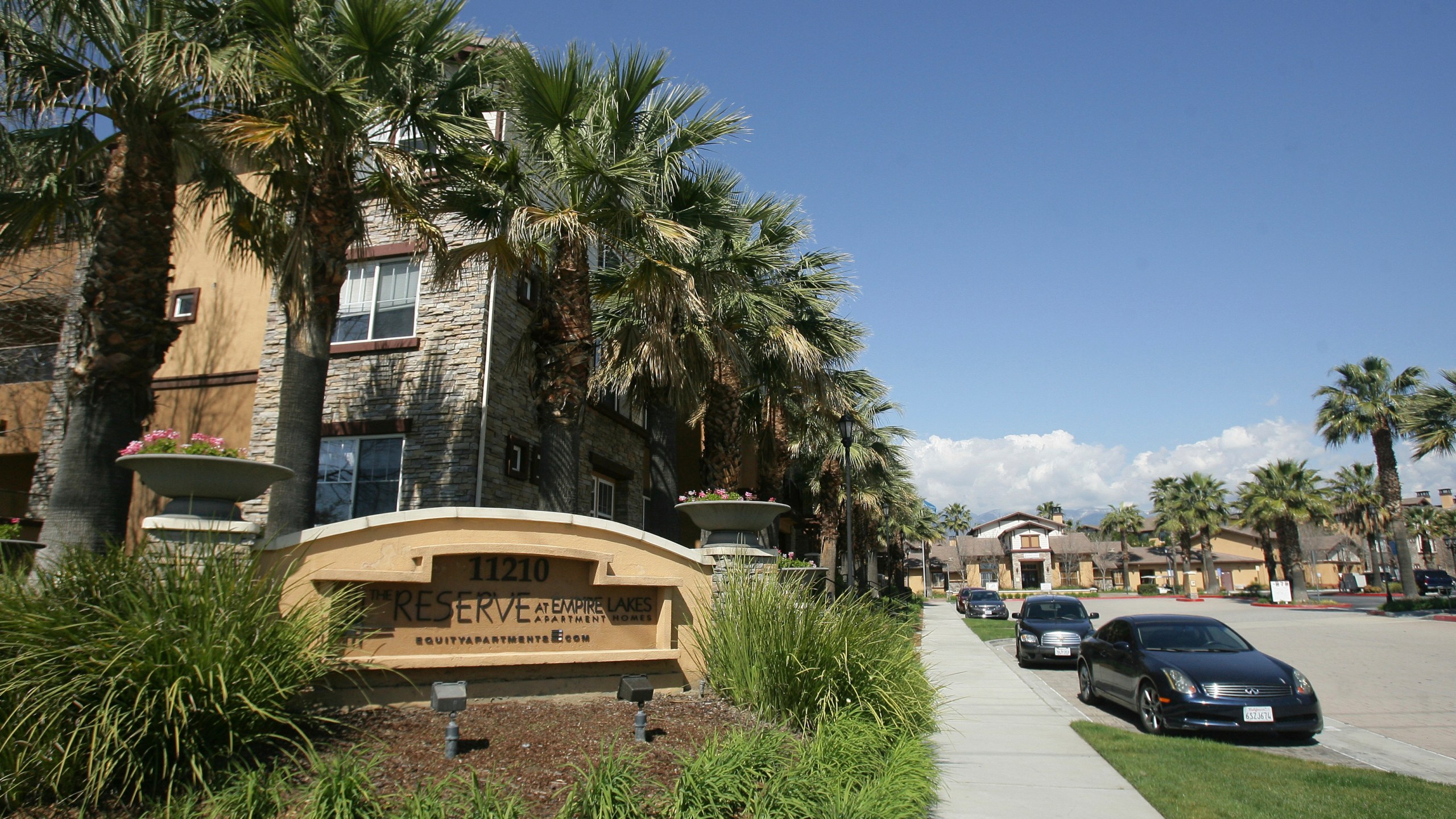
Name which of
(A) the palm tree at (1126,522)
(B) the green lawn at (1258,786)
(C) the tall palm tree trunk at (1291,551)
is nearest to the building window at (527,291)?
(B) the green lawn at (1258,786)

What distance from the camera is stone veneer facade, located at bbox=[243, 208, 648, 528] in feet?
44.8

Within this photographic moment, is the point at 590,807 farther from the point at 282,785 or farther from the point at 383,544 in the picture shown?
the point at 383,544

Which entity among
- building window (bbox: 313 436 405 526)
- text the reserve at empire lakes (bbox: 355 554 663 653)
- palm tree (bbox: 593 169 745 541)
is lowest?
text the reserve at empire lakes (bbox: 355 554 663 653)

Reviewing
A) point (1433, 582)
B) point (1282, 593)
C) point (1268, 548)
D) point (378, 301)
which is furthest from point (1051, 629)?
point (1433, 582)

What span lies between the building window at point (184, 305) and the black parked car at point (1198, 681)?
1687 centimetres

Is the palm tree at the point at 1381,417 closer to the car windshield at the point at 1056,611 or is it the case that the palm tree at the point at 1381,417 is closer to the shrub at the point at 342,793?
the car windshield at the point at 1056,611

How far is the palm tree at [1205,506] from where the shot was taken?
67.9 m

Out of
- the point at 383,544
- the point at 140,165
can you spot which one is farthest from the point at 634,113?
the point at 383,544

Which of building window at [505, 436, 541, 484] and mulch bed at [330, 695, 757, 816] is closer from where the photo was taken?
mulch bed at [330, 695, 757, 816]

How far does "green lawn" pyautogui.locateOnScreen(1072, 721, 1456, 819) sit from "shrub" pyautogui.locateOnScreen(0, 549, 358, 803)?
6717 mm

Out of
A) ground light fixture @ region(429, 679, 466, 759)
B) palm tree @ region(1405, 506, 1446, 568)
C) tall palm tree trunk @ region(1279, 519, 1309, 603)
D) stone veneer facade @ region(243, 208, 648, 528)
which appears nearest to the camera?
ground light fixture @ region(429, 679, 466, 759)

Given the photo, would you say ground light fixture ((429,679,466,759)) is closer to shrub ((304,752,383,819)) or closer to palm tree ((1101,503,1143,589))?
shrub ((304,752,383,819))

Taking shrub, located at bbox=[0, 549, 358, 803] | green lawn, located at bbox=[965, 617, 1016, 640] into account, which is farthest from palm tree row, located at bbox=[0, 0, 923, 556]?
green lawn, located at bbox=[965, 617, 1016, 640]

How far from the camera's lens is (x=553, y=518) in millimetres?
8047
